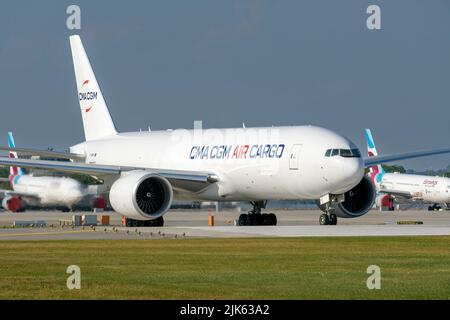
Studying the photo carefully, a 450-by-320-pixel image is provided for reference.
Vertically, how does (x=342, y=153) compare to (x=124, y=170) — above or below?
below

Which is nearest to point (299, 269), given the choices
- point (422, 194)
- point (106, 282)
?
point (106, 282)

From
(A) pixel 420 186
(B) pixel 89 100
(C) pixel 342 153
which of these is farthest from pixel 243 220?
(A) pixel 420 186

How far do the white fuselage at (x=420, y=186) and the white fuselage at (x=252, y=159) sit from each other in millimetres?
51862


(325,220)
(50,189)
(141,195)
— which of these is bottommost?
(325,220)

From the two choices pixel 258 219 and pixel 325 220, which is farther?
pixel 258 219

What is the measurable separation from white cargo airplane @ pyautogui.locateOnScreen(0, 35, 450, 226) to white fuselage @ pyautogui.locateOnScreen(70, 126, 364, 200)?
0.04 m

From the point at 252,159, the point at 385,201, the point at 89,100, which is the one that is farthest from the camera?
the point at 385,201

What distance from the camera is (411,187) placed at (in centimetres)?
10594

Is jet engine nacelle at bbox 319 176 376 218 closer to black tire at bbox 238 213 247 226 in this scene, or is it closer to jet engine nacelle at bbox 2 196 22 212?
black tire at bbox 238 213 247 226

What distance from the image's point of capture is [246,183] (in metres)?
48.5

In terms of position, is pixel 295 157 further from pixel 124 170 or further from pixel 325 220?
Answer: pixel 124 170

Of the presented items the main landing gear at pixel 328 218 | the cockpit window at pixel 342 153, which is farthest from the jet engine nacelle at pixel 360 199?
the cockpit window at pixel 342 153

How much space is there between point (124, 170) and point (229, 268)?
82.3 ft

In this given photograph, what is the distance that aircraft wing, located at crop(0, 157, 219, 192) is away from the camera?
157ft
